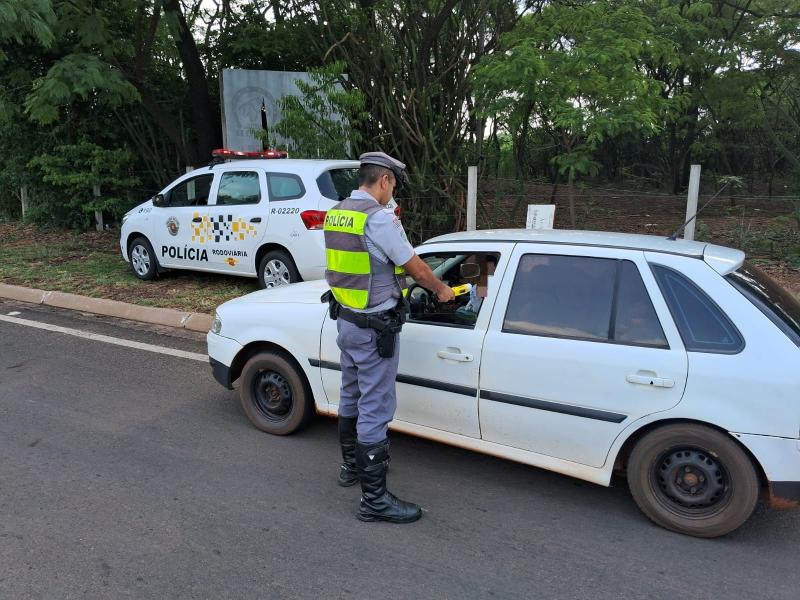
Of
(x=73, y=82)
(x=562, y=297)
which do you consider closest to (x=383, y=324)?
(x=562, y=297)

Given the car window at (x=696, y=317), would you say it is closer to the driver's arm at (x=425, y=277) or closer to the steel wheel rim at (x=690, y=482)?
the steel wheel rim at (x=690, y=482)

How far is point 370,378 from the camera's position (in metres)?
3.47

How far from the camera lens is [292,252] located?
778 cm

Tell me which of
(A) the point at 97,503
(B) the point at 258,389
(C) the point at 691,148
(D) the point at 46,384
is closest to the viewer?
(A) the point at 97,503

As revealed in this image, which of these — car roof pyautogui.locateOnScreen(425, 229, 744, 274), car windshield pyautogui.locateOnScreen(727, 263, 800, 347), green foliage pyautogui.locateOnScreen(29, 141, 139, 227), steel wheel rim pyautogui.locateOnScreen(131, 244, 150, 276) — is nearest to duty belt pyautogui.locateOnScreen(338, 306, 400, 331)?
car roof pyautogui.locateOnScreen(425, 229, 744, 274)

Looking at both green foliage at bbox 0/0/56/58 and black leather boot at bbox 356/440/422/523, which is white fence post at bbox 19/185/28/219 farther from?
black leather boot at bbox 356/440/422/523

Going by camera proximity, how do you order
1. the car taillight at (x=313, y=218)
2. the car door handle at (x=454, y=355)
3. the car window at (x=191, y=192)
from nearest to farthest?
the car door handle at (x=454, y=355)
the car taillight at (x=313, y=218)
the car window at (x=191, y=192)

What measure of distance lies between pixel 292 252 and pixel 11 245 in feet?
26.5

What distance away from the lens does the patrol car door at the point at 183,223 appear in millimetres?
8672

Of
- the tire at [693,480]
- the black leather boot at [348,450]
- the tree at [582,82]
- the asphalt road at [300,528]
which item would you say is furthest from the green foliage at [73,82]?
the tire at [693,480]

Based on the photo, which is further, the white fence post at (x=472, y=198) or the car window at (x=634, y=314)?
the white fence post at (x=472, y=198)

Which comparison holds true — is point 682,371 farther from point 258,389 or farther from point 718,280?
point 258,389

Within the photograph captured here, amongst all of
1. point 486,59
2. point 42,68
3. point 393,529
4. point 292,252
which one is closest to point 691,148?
point 486,59

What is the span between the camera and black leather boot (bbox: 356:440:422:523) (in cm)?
344
